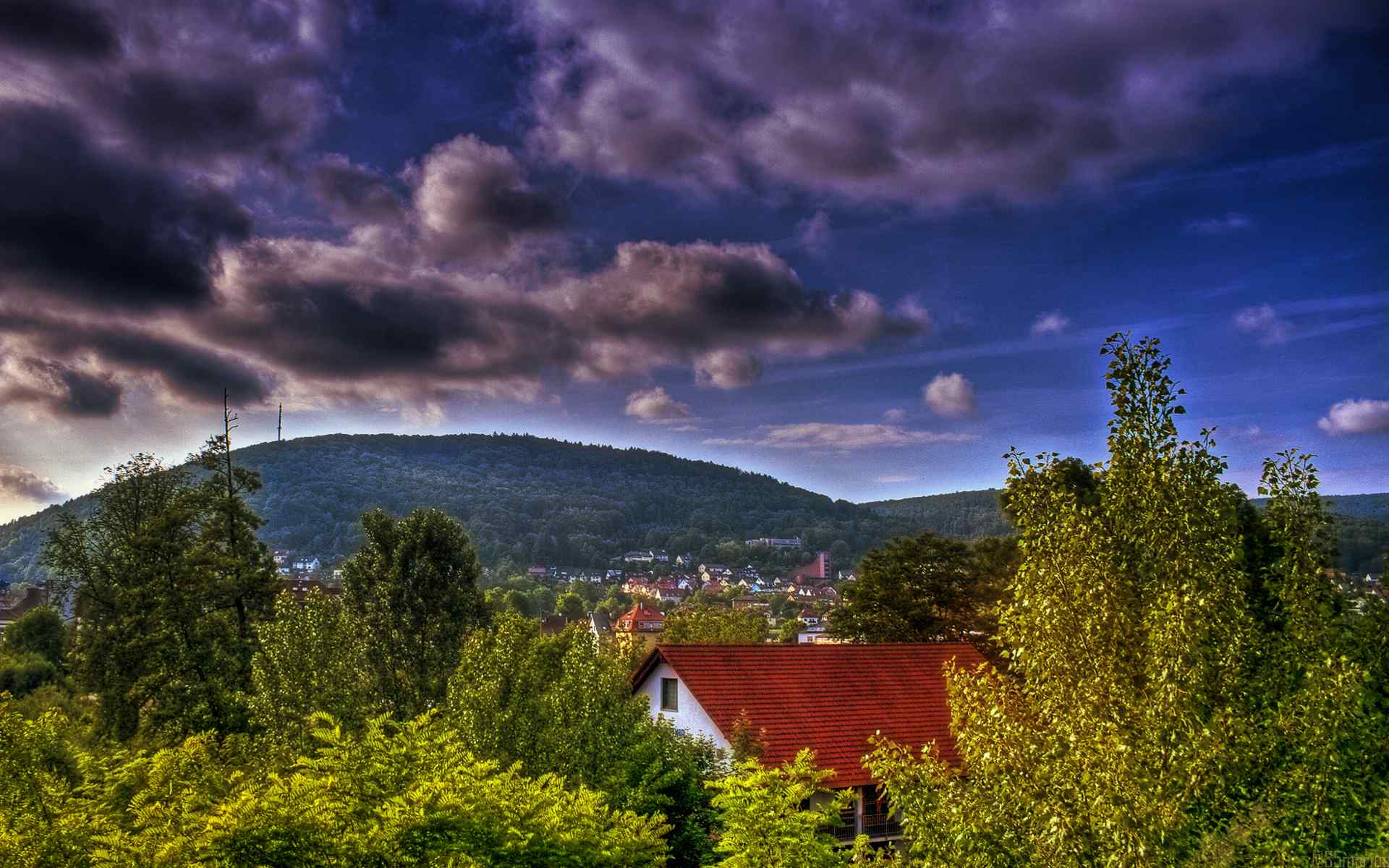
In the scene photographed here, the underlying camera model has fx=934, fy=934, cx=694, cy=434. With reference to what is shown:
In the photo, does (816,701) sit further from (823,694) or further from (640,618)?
(640,618)

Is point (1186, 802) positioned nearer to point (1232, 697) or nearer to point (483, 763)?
point (1232, 697)

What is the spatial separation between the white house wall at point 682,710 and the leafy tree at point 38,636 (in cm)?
4347

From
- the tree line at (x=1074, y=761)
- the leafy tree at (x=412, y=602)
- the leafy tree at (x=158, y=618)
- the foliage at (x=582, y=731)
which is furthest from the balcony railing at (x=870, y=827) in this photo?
the leafy tree at (x=158, y=618)

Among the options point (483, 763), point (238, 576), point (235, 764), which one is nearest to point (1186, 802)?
point (483, 763)

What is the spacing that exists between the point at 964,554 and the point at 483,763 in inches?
1365

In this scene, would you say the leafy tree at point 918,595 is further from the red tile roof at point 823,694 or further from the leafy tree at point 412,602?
the leafy tree at point 412,602

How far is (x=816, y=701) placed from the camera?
88.9ft

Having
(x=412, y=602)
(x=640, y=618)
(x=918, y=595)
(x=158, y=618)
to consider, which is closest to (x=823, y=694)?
(x=412, y=602)

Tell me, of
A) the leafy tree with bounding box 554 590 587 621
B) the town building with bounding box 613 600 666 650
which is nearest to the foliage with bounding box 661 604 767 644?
the town building with bounding box 613 600 666 650

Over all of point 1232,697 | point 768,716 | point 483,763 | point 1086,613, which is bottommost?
point 768,716

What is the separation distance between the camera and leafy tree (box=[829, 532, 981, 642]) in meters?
42.8

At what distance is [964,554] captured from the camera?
44.1m

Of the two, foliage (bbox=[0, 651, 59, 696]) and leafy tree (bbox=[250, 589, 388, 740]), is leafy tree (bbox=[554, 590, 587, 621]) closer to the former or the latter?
foliage (bbox=[0, 651, 59, 696])

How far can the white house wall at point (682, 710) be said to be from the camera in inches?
998
